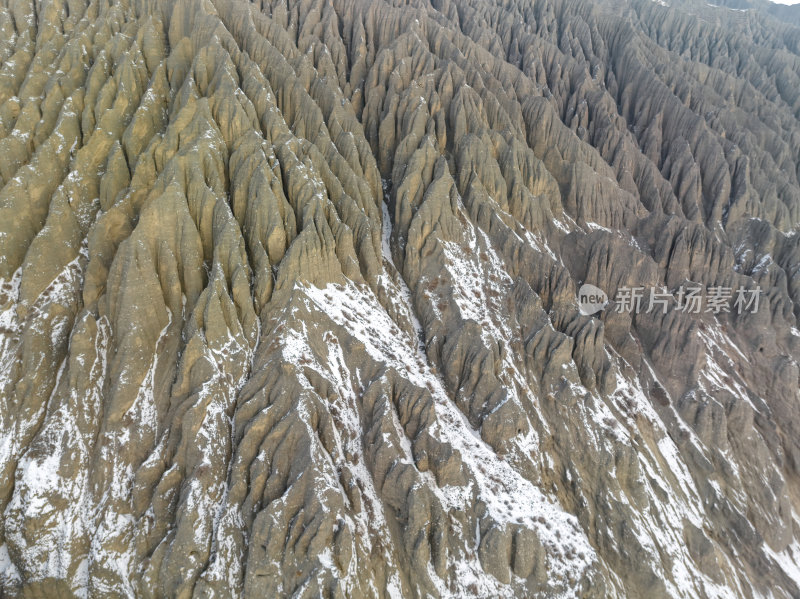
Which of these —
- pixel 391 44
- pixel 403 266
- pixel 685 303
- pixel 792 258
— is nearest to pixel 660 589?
pixel 685 303

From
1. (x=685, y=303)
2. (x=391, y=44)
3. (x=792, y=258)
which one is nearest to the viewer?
(x=685, y=303)

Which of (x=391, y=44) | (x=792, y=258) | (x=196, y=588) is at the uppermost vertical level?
(x=391, y=44)

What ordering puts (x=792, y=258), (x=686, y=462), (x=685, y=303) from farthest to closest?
(x=792, y=258), (x=685, y=303), (x=686, y=462)

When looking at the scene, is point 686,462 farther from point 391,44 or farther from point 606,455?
point 391,44

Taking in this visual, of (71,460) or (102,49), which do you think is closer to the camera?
(71,460)

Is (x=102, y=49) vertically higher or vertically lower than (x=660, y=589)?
higher

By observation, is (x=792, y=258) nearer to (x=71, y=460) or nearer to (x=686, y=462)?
(x=686, y=462)
